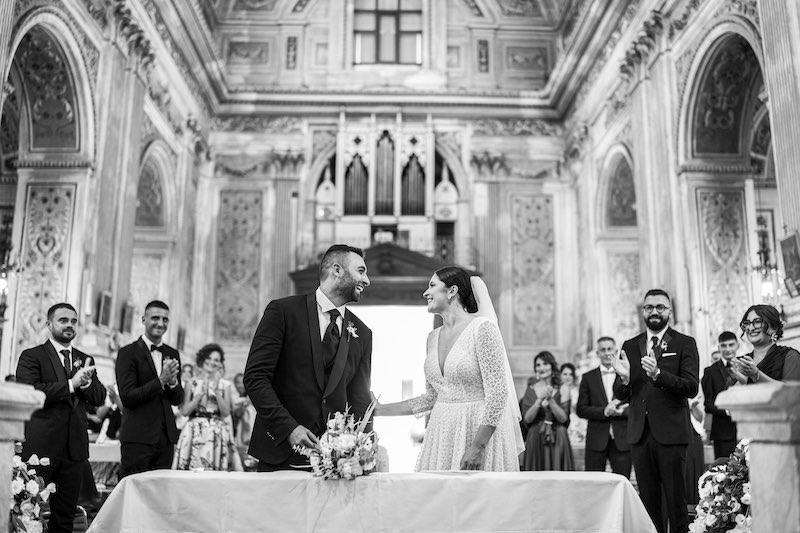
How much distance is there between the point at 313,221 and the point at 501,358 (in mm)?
10820

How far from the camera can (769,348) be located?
4.29m

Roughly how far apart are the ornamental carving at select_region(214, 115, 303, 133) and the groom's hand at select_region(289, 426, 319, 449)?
11857 millimetres

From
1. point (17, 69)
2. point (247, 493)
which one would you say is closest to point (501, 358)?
point (247, 493)

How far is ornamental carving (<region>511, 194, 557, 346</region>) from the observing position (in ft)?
44.8

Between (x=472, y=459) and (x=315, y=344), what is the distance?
79 cm

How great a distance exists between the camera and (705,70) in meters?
8.85

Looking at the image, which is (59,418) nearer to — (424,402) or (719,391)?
(424,402)

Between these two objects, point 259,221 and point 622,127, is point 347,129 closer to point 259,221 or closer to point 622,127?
point 259,221

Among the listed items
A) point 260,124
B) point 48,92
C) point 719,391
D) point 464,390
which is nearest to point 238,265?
point 260,124

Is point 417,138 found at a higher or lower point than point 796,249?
higher

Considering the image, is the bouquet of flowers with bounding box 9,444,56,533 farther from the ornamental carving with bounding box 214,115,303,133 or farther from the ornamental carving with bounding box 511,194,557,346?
the ornamental carving with bounding box 214,115,303,133

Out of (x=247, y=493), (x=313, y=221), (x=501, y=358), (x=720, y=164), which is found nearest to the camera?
(x=247, y=493)

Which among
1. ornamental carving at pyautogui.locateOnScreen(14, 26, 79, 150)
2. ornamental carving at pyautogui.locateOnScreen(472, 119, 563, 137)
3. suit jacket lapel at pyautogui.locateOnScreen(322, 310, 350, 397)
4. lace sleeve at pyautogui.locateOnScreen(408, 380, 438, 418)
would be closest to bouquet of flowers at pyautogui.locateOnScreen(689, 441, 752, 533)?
lace sleeve at pyautogui.locateOnScreen(408, 380, 438, 418)

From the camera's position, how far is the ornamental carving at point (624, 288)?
1227cm
